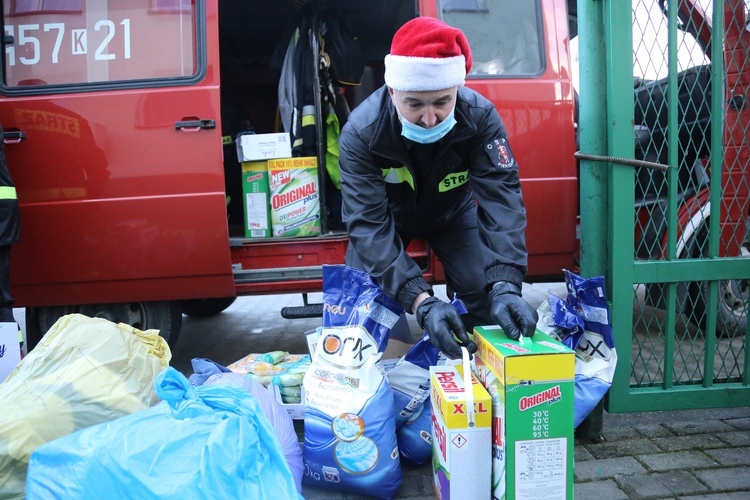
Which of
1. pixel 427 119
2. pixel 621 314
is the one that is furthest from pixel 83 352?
pixel 621 314

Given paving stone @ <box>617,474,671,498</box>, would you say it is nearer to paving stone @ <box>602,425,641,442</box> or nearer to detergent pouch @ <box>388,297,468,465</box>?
paving stone @ <box>602,425,641,442</box>

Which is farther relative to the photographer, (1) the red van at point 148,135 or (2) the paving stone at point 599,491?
(1) the red van at point 148,135

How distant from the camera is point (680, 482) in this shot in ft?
6.52

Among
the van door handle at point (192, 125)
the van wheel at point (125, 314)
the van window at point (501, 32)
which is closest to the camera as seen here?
the van door handle at point (192, 125)

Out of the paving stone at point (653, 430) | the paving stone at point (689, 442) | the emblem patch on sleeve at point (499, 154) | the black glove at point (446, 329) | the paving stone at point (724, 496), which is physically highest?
the emblem patch on sleeve at point (499, 154)

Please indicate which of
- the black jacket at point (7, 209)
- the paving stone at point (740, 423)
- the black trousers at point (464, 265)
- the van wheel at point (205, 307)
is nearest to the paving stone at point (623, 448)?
the paving stone at point (740, 423)

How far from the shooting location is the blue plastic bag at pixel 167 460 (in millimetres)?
1350

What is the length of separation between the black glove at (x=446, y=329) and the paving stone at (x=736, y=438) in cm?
130

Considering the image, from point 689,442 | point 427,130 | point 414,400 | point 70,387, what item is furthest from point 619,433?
point 70,387

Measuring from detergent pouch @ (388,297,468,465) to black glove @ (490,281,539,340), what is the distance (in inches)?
15.2

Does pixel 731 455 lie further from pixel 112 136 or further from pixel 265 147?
pixel 112 136

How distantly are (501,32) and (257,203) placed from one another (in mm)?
1692

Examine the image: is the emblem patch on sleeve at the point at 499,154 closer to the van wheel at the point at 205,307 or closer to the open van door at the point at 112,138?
the open van door at the point at 112,138

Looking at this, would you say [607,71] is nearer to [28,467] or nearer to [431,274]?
[431,274]
